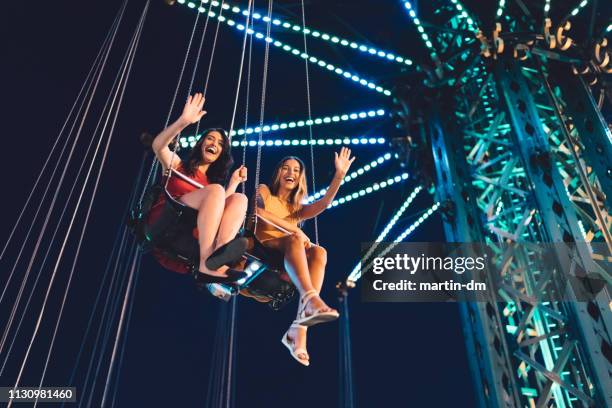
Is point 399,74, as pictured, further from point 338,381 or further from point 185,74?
point 338,381

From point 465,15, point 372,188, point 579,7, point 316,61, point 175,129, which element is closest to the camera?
point 175,129

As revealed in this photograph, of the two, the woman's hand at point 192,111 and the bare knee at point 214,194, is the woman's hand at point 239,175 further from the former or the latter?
the woman's hand at point 192,111

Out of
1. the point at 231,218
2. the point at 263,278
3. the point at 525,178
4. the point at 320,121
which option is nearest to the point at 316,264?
Result: the point at 263,278

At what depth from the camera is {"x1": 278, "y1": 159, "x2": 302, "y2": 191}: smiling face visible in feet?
12.8

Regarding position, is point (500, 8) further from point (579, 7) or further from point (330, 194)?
point (330, 194)

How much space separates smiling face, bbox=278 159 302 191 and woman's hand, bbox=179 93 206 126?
78 cm

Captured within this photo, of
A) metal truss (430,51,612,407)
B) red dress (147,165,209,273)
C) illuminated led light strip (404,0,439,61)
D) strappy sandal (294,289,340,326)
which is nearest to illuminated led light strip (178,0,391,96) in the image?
illuminated led light strip (404,0,439,61)

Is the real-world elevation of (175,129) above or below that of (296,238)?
above

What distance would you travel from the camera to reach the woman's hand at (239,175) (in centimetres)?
358

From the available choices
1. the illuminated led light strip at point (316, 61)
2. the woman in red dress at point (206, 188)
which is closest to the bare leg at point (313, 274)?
the woman in red dress at point (206, 188)

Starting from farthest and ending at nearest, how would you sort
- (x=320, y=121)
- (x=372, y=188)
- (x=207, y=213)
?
(x=372, y=188)
(x=320, y=121)
(x=207, y=213)

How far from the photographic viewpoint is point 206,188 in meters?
3.32

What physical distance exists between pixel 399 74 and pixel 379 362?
6.06 meters

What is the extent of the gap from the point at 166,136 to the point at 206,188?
1.53 ft
